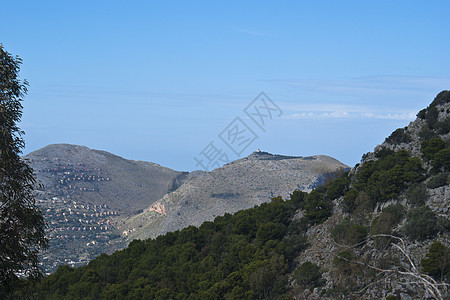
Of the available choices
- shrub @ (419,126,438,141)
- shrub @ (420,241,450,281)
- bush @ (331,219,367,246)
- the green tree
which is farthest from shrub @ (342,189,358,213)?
the green tree

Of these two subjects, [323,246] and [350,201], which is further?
[350,201]

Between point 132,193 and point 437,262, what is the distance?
150 m

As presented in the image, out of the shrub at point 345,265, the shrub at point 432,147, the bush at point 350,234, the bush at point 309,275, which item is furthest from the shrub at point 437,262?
the shrub at point 432,147

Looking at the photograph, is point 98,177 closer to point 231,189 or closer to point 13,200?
point 231,189

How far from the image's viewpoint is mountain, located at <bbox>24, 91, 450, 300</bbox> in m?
28.0

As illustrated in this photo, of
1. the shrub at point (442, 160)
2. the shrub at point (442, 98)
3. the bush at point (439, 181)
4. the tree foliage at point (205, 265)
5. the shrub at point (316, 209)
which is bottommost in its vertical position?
the tree foliage at point (205, 265)

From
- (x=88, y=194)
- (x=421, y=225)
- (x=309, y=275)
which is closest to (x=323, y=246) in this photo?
(x=309, y=275)

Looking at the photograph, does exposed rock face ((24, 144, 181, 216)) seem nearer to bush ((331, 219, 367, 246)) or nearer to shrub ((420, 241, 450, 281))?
bush ((331, 219, 367, 246))

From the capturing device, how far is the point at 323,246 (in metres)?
34.9

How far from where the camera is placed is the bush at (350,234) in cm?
3047

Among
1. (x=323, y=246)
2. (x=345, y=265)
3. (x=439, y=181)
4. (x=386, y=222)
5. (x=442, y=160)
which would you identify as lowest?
(x=345, y=265)

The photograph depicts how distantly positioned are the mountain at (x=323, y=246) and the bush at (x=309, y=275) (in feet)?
0.23

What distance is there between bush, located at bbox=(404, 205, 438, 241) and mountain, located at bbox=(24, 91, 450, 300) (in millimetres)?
63

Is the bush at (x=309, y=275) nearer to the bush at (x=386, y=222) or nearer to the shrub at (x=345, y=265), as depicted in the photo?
the shrub at (x=345, y=265)
